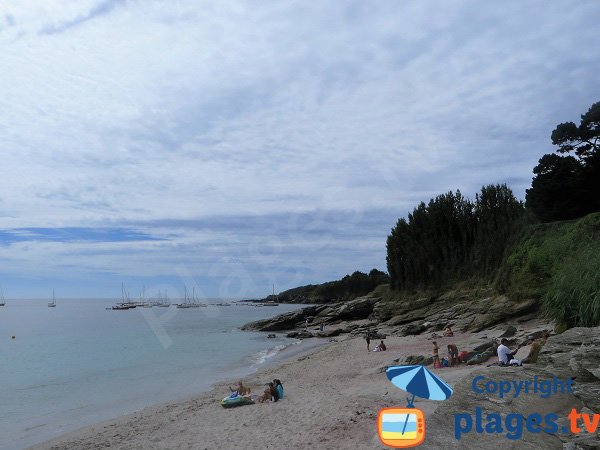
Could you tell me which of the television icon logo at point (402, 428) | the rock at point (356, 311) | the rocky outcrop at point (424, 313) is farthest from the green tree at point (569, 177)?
the television icon logo at point (402, 428)

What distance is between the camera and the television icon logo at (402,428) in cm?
716

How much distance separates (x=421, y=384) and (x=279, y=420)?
7397mm

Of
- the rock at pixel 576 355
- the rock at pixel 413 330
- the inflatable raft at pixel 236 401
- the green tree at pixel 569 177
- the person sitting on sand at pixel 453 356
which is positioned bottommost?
the rock at pixel 413 330

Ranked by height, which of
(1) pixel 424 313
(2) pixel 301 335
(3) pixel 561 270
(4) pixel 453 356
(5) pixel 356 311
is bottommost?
(2) pixel 301 335

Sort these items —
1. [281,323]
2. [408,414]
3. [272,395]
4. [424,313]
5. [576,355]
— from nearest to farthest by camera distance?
[408,414] → [576,355] → [272,395] → [424,313] → [281,323]

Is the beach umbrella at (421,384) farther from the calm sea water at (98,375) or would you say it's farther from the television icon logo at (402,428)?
the calm sea water at (98,375)

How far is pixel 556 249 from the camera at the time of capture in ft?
93.1

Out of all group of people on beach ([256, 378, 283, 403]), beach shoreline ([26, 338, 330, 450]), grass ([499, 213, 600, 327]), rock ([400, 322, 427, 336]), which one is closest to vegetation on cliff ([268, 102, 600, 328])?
grass ([499, 213, 600, 327])

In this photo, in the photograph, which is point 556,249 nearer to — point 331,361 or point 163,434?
point 331,361

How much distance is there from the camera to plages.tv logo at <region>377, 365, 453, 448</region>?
7215 mm

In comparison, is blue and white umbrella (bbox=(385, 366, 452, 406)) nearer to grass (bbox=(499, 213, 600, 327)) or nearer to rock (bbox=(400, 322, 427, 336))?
grass (bbox=(499, 213, 600, 327))

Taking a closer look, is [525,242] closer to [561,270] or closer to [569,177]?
[569,177]

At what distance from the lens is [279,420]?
46.8ft

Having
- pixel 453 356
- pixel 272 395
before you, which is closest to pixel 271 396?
pixel 272 395
